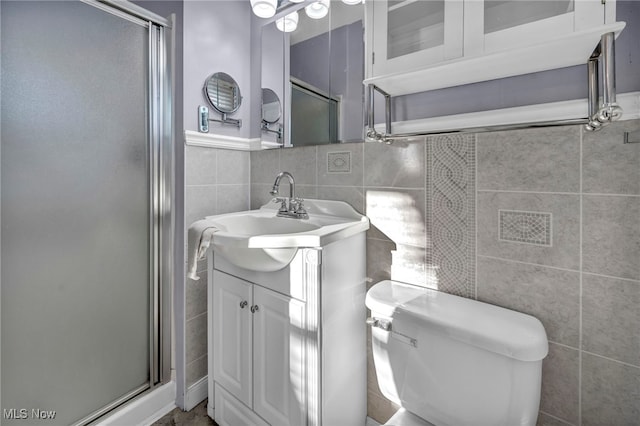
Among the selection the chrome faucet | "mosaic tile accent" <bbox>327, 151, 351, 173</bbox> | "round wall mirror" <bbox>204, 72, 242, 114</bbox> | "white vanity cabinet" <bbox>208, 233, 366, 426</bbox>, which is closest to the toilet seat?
"white vanity cabinet" <bbox>208, 233, 366, 426</bbox>

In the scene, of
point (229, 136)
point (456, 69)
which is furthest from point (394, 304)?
point (229, 136)

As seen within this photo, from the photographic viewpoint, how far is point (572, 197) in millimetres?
903

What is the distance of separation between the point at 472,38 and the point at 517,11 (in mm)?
123

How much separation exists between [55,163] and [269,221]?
83cm

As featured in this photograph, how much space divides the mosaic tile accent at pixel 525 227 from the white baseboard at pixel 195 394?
153 centimetres

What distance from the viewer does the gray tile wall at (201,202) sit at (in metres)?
1.48

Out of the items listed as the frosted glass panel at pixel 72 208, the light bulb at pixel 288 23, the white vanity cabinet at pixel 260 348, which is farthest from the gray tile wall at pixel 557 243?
the frosted glass panel at pixel 72 208

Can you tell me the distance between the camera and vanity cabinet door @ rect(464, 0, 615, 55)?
76 centimetres

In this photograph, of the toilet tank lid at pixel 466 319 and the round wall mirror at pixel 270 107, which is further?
the round wall mirror at pixel 270 107

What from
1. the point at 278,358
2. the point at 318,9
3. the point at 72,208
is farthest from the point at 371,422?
the point at 318,9

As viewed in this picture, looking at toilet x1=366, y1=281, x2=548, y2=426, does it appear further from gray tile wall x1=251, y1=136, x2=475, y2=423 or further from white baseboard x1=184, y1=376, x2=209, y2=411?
white baseboard x1=184, y1=376, x2=209, y2=411

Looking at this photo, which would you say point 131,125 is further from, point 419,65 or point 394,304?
point 394,304

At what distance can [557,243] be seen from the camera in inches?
36.7

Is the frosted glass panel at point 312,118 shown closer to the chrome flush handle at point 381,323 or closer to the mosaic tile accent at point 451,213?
the mosaic tile accent at point 451,213
